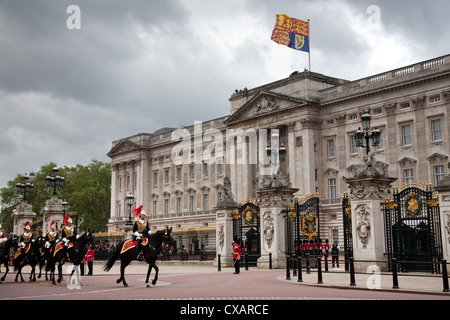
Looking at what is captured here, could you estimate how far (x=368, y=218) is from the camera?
68.1 ft

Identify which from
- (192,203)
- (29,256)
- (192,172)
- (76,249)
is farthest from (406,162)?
(76,249)

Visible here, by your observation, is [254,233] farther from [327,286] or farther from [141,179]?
[141,179]

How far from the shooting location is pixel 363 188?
2111cm

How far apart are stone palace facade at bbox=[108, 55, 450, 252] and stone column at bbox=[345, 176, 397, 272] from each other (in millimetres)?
25585

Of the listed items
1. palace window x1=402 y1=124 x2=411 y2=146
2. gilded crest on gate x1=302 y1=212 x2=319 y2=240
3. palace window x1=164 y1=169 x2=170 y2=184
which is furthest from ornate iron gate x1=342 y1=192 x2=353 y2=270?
palace window x1=164 y1=169 x2=170 y2=184

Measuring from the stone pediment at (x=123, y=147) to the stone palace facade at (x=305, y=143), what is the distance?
2.53m

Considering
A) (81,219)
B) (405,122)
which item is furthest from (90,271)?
(81,219)

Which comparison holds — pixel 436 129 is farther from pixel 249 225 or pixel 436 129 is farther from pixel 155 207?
pixel 155 207

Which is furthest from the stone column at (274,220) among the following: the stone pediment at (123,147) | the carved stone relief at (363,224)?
the stone pediment at (123,147)

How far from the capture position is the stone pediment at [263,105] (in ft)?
209

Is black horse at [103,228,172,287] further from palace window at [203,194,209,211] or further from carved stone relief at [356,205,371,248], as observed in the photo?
palace window at [203,194,209,211]

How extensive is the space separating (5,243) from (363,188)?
49.1 feet

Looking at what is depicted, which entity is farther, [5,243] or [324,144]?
[324,144]

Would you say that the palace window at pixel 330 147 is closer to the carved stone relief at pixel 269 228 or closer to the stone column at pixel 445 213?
the carved stone relief at pixel 269 228
